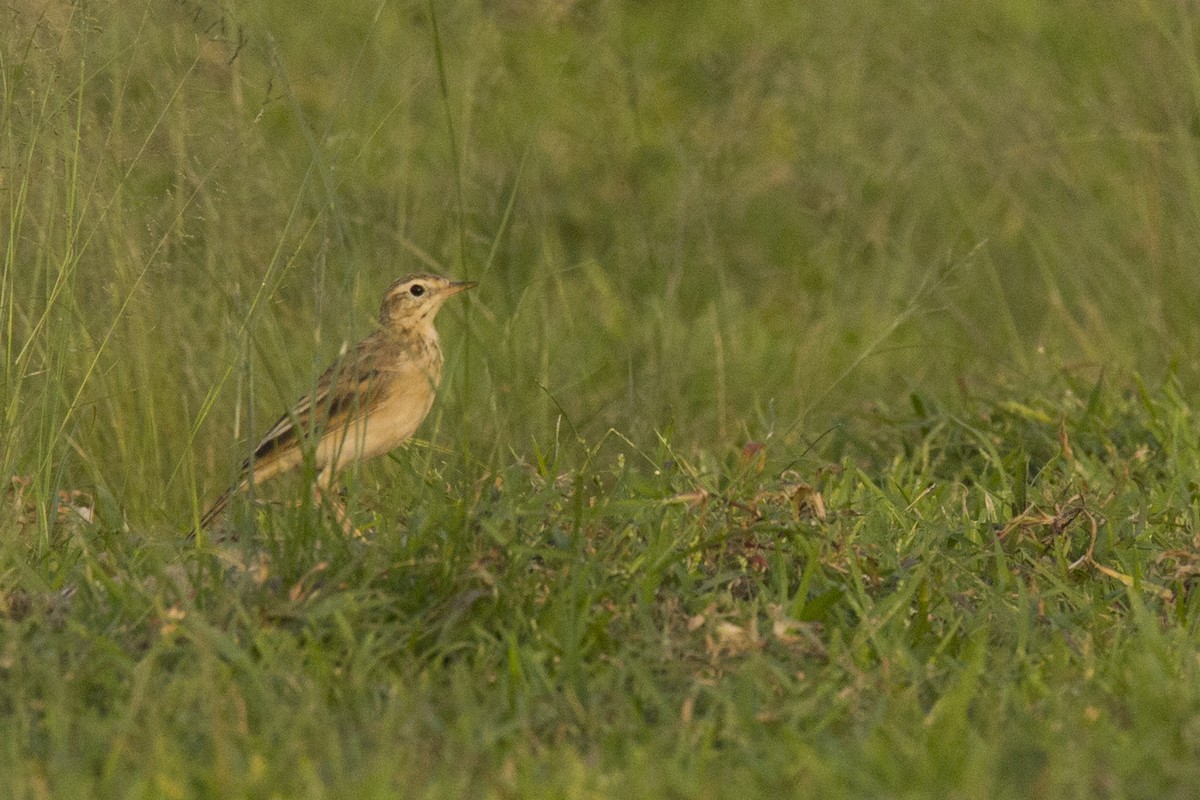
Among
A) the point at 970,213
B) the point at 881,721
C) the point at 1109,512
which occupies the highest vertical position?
the point at 881,721

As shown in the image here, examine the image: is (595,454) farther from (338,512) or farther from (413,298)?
(413,298)

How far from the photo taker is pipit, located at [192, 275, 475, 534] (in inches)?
235

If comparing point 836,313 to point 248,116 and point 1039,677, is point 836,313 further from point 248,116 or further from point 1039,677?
point 1039,677

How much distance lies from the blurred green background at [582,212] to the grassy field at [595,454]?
38 millimetres

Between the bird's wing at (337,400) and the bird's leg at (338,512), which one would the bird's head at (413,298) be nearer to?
the bird's wing at (337,400)

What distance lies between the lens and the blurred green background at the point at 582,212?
5344 mm

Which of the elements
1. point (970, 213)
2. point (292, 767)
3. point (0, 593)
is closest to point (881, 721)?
point (292, 767)

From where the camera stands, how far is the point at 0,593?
4441mm

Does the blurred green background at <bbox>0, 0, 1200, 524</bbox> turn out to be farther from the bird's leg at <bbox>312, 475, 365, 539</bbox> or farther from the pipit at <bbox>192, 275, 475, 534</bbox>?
the bird's leg at <bbox>312, 475, 365, 539</bbox>

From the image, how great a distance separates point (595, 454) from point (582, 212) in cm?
488

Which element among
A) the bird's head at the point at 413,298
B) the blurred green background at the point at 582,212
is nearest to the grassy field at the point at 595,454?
the blurred green background at the point at 582,212

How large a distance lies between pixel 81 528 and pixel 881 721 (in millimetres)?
2274

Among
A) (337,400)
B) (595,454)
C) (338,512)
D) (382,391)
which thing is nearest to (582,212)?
(337,400)

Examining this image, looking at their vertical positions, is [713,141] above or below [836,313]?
above
